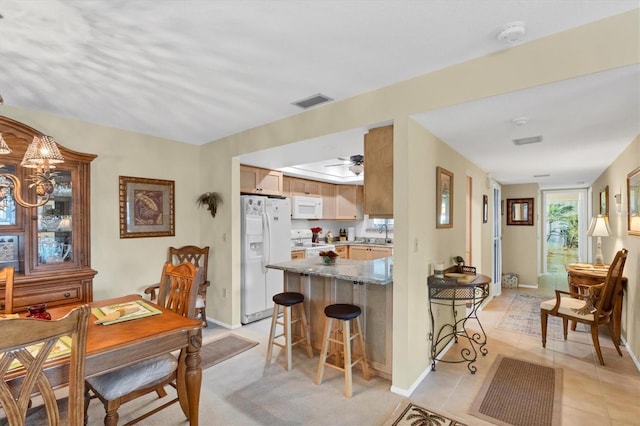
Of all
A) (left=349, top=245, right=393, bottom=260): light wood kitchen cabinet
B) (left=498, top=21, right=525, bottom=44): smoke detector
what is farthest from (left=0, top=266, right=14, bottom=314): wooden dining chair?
(left=349, top=245, right=393, bottom=260): light wood kitchen cabinet

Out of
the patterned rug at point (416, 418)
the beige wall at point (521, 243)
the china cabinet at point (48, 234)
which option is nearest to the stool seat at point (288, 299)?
the patterned rug at point (416, 418)

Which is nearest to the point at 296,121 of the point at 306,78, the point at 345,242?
the point at 306,78

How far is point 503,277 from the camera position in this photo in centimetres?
646

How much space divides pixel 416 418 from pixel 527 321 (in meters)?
2.96

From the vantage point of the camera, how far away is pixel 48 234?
3004 millimetres

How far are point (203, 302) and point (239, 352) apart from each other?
832 mm

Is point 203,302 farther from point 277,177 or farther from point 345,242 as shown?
point 345,242

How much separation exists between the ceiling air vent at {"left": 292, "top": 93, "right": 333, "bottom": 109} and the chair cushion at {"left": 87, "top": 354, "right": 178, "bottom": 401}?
2263mm

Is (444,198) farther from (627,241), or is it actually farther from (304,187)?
(304,187)

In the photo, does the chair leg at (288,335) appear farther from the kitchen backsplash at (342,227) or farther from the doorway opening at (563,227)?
the doorway opening at (563,227)

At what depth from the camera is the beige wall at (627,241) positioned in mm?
2963

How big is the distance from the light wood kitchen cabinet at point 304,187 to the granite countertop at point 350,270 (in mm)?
2528

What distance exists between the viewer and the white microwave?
5824 mm

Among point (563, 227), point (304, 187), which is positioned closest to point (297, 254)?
point (304, 187)
